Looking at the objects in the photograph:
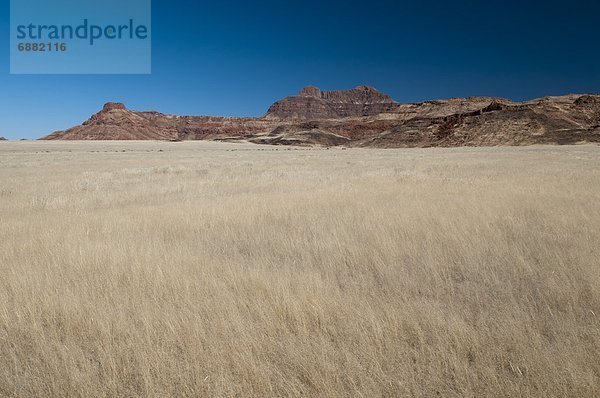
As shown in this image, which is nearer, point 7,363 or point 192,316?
point 7,363

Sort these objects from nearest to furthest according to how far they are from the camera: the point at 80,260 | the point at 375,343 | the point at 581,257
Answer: the point at 375,343 < the point at 581,257 < the point at 80,260

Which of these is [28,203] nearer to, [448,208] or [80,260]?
[80,260]

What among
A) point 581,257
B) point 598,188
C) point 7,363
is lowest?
point 7,363

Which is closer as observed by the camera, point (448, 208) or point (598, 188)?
point (448, 208)

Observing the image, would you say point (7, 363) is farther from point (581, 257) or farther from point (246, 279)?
point (581, 257)

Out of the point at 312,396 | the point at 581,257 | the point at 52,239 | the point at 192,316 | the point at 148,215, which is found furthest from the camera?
the point at 148,215

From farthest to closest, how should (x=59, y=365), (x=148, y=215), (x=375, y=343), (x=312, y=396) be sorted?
1. (x=148, y=215)
2. (x=375, y=343)
3. (x=59, y=365)
4. (x=312, y=396)

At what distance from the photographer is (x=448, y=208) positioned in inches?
359

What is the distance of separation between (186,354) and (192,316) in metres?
0.62

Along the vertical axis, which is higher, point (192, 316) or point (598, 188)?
point (598, 188)

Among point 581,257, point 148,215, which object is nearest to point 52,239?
point 148,215

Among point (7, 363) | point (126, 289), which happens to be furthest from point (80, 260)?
point (7, 363)

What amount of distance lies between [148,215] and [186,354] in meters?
6.91

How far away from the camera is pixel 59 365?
278 centimetres
